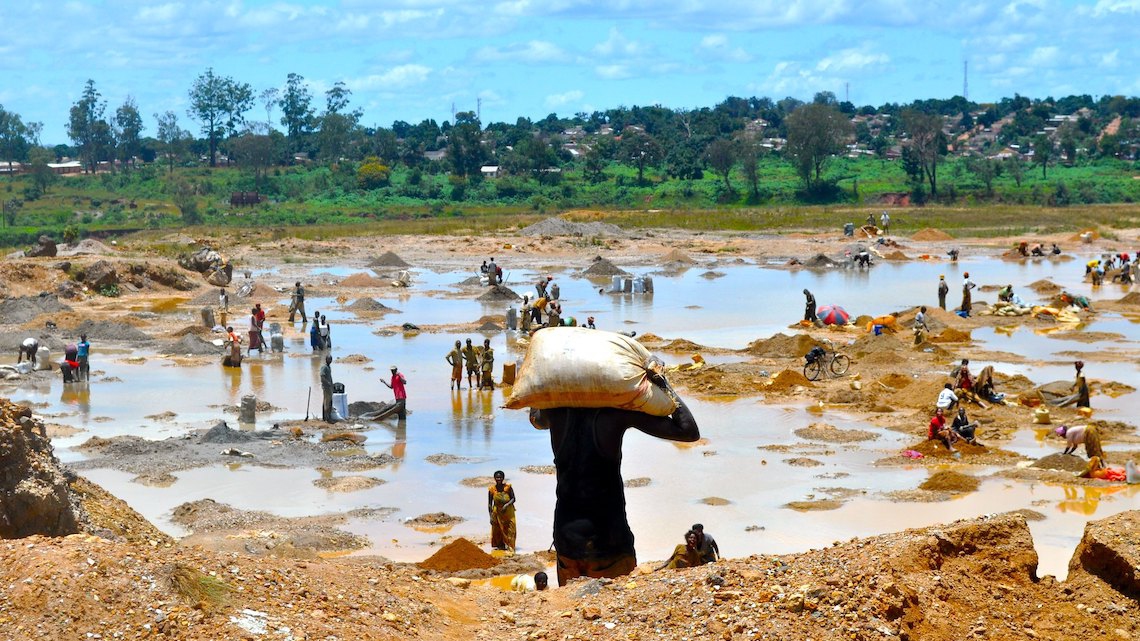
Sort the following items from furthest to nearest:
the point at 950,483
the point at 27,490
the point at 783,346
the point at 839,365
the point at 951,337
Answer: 1. the point at 951,337
2. the point at 783,346
3. the point at 839,365
4. the point at 950,483
5. the point at 27,490

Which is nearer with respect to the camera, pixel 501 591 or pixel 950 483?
pixel 501 591

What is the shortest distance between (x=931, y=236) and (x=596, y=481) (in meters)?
61.3

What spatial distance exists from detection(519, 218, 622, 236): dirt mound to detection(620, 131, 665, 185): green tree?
31112 millimetres

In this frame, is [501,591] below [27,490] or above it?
below

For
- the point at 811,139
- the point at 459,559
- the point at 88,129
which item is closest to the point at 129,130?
the point at 88,129

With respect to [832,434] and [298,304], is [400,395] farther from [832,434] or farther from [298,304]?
[298,304]

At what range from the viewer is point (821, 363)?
26688mm

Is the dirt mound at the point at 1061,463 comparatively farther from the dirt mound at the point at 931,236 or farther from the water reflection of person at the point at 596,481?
the dirt mound at the point at 931,236

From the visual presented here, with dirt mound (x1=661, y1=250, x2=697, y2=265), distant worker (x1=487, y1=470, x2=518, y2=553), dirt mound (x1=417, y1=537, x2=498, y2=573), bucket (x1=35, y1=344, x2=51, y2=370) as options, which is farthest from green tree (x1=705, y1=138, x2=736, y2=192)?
dirt mound (x1=417, y1=537, x2=498, y2=573)

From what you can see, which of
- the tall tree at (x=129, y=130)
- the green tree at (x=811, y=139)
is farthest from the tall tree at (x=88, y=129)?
the green tree at (x=811, y=139)

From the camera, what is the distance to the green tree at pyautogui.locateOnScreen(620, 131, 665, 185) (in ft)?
349

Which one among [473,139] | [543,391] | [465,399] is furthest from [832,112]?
[543,391]

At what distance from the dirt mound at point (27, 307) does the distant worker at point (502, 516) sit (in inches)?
1011

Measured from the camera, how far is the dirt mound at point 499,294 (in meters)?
43.6
